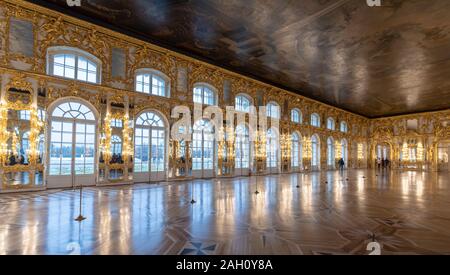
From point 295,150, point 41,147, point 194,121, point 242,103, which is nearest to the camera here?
point 41,147

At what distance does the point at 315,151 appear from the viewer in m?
22.9

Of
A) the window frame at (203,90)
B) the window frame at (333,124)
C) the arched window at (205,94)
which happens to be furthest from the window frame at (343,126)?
the arched window at (205,94)

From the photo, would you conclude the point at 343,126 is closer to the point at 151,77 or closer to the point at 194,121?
the point at 194,121

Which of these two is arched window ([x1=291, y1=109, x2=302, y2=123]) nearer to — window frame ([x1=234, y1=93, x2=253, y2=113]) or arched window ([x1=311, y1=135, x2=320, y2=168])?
arched window ([x1=311, y1=135, x2=320, y2=168])

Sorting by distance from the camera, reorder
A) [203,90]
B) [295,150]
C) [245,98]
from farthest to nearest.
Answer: [295,150]
[245,98]
[203,90]

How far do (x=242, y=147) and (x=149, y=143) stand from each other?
6.21 m

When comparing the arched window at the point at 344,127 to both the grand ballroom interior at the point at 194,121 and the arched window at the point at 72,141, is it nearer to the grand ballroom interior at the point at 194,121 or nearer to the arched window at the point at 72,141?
the grand ballroom interior at the point at 194,121

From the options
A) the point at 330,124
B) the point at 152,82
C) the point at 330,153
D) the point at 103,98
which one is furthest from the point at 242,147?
the point at 330,124

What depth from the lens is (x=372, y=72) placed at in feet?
49.6

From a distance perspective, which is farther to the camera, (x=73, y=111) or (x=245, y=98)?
(x=245, y=98)

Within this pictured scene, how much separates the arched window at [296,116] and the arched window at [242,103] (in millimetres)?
5210

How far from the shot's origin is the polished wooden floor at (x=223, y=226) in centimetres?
366

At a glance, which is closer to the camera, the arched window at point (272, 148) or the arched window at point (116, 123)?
the arched window at point (116, 123)

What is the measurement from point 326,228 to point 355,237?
56cm
